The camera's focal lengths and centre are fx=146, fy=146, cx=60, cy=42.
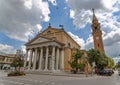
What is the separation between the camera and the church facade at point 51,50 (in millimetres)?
56875

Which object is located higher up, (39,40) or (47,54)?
(39,40)

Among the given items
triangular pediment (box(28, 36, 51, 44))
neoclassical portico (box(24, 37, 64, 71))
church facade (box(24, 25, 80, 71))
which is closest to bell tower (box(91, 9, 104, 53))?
church facade (box(24, 25, 80, 71))

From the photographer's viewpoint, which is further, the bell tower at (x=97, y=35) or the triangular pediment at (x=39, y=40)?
the bell tower at (x=97, y=35)

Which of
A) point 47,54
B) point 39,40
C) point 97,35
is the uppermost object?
point 97,35

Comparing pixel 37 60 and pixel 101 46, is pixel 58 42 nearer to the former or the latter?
pixel 37 60

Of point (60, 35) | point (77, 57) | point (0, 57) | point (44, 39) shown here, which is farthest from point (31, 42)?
point (0, 57)

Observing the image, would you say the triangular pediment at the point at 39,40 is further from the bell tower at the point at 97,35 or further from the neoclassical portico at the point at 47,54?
the bell tower at the point at 97,35

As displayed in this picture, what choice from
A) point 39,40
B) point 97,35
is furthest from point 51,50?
point 97,35

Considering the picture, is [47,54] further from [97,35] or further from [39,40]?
[97,35]

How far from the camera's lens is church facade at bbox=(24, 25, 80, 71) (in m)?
56.9

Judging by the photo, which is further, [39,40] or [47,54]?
[39,40]

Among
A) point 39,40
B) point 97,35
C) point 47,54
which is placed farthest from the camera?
point 97,35

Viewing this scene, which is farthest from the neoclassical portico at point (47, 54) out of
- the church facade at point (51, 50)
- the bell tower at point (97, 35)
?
the bell tower at point (97, 35)

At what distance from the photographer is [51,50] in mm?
63000
